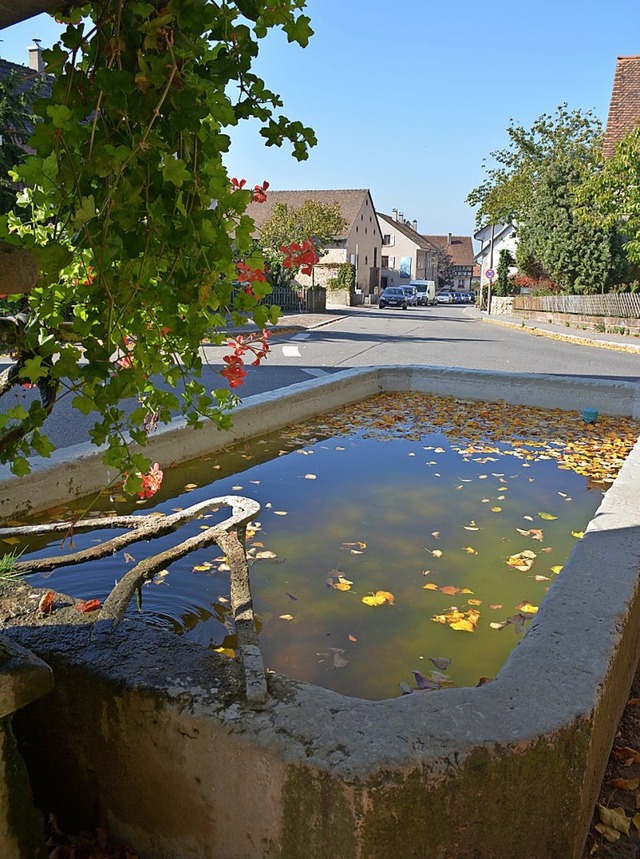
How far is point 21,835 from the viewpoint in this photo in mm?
1938

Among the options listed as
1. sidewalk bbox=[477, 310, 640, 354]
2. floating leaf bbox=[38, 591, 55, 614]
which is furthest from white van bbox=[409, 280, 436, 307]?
floating leaf bbox=[38, 591, 55, 614]

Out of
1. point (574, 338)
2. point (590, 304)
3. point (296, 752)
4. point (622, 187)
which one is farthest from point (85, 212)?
point (590, 304)

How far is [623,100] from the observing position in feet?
101

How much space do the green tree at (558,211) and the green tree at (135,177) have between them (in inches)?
920

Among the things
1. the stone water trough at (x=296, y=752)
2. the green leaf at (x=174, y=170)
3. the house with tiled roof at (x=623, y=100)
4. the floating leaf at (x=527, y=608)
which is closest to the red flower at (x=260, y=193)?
the green leaf at (x=174, y=170)

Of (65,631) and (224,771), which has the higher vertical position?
(65,631)

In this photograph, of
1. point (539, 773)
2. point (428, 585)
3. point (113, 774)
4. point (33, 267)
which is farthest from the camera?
point (428, 585)

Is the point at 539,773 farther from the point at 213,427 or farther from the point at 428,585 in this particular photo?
the point at 213,427

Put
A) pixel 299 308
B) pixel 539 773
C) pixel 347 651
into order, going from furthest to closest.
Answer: pixel 299 308
pixel 347 651
pixel 539 773

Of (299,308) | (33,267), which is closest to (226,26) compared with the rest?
(33,267)

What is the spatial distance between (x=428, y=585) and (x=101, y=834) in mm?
2286

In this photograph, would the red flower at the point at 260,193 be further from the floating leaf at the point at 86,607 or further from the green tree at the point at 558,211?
the green tree at the point at 558,211

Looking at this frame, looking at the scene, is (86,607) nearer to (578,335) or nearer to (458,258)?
(578,335)

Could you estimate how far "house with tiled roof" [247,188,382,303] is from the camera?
5490cm
